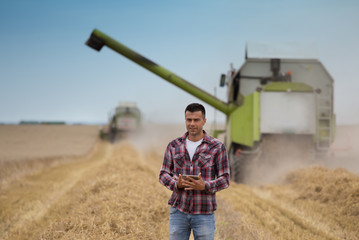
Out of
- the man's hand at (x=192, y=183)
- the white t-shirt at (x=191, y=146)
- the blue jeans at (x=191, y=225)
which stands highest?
the white t-shirt at (x=191, y=146)

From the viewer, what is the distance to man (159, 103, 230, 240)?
2307mm

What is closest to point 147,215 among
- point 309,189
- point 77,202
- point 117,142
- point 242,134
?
point 77,202

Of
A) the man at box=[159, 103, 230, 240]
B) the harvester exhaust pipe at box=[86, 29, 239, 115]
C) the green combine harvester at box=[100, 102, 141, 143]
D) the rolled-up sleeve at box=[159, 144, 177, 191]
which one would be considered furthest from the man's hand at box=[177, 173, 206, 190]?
the green combine harvester at box=[100, 102, 141, 143]

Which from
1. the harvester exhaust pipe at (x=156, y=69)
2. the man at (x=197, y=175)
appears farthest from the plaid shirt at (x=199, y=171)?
the harvester exhaust pipe at (x=156, y=69)

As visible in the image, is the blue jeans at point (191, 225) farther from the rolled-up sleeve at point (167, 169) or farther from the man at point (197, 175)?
the rolled-up sleeve at point (167, 169)

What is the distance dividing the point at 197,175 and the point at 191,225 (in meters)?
0.36

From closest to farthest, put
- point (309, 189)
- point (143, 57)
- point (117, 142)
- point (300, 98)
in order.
A: point (309, 189) → point (300, 98) → point (143, 57) → point (117, 142)

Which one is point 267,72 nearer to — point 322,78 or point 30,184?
point 322,78

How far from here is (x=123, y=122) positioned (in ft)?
81.7

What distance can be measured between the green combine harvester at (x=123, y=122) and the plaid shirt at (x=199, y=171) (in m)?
22.7

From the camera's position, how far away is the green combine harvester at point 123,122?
81.7 feet

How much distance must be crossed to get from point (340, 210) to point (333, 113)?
3.58 meters

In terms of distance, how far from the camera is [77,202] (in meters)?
5.41

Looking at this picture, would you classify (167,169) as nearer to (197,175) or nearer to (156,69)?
(197,175)
